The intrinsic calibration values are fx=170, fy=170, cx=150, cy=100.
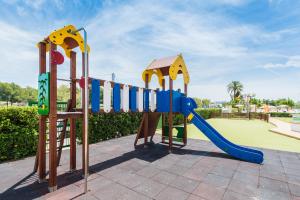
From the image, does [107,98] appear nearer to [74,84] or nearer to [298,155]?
[74,84]

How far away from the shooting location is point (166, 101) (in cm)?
732

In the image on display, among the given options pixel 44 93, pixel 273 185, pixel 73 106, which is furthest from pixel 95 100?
pixel 273 185

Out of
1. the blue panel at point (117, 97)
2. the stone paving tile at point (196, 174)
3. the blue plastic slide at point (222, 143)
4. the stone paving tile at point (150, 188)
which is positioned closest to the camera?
the stone paving tile at point (150, 188)

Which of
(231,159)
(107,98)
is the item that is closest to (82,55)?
(107,98)

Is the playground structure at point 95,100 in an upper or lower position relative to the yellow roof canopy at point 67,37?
lower

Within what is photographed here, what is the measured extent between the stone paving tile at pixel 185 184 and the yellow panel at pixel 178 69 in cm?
405

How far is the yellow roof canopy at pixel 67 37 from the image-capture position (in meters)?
3.80

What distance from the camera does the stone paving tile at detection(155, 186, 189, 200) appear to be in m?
3.41

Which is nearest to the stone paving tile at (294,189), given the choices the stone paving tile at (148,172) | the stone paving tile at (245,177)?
the stone paving tile at (245,177)

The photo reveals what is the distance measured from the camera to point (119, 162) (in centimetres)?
553

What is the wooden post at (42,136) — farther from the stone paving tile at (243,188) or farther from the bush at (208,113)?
the bush at (208,113)

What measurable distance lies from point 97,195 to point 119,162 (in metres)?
2.06

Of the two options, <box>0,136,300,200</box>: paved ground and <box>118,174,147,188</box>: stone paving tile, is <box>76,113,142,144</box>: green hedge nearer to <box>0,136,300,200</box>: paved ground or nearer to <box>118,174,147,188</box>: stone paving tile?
<box>0,136,300,200</box>: paved ground

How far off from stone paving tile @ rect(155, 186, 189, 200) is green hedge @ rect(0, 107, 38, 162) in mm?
5040
